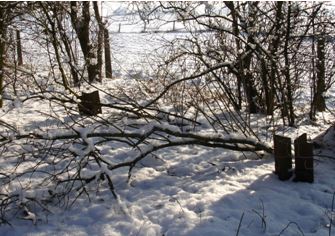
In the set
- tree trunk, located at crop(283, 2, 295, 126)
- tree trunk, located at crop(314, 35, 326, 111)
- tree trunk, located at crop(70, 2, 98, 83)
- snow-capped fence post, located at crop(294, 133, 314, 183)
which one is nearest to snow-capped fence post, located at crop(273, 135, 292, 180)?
snow-capped fence post, located at crop(294, 133, 314, 183)

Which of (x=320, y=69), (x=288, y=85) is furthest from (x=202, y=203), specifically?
(x=320, y=69)

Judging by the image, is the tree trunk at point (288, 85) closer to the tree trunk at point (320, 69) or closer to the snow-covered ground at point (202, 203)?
the tree trunk at point (320, 69)

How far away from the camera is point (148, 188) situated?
14.6 ft

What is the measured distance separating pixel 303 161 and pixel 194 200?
4.29ft

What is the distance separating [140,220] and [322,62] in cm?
517

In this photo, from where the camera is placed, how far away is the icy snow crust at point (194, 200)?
3.69 metres

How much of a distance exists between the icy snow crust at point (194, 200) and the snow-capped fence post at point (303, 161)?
10 centimetres

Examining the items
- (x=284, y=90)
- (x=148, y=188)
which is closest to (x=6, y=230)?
(x=148, y=188)

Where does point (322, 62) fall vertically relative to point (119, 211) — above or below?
above

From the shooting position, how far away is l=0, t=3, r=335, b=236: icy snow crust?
3.69 metres

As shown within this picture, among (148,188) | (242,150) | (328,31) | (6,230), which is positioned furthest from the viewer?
(328,31)

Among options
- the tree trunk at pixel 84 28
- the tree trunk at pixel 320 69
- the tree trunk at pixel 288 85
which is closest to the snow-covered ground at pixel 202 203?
the tree trunk at pixel 288 85

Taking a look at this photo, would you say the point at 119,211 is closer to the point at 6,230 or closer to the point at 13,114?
the point at 6,230

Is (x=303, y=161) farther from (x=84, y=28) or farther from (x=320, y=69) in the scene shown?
(x=84, y=28)
